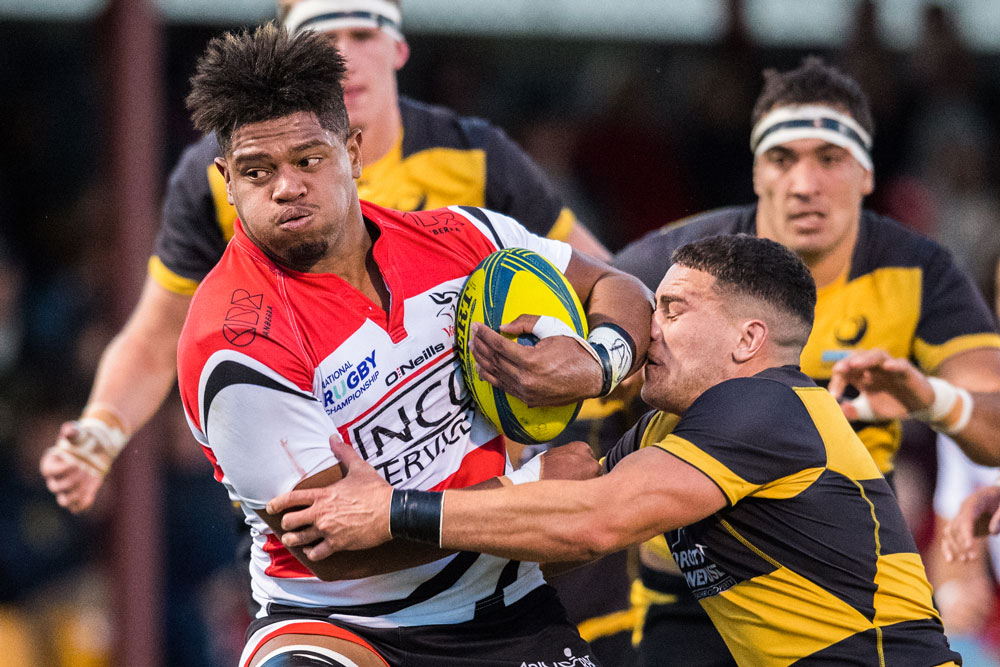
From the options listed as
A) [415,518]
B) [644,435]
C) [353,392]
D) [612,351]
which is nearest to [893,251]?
[644,435]

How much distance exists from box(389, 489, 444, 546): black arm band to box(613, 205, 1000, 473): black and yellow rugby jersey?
182 centimetres

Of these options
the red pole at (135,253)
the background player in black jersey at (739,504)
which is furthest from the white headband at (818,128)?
the red pole at (135,253)

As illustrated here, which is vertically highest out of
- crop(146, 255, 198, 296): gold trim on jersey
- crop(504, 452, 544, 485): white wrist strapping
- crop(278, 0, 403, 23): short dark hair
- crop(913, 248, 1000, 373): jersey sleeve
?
crop(278, 0, 403, 23): short dark hair

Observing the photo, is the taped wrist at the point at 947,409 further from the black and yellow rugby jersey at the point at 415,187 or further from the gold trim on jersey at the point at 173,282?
the gold trim on jersey at the point at 173,282

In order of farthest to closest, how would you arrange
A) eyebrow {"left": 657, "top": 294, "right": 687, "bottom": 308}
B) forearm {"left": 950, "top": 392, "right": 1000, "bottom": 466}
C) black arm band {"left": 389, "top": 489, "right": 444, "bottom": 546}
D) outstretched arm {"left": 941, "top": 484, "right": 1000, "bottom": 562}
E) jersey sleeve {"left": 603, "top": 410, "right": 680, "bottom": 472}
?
forearm {"left": 950, "top": 392, "right": 1000, "bottom": 466} < outstretched arm {"left": 941, "top": 484, "right": 1000, "bottom": 562} < jersey sleeve {"left": 603, "top": 410, "right": 680, "bottom": 472} < eyebrow {"left": 657, "top": 294, "right": 687, "bottom": 308} < black arm band {"left": 389, "top": 489, "right": 444, "bottom": 546}

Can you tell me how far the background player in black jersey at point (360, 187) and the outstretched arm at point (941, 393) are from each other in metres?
1.28

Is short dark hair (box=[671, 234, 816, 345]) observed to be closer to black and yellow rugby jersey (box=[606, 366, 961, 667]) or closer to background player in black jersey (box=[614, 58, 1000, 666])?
black and yellow rugby jersey (box=[606, 366, 961, 667])

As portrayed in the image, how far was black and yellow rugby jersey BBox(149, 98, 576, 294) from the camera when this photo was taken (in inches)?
183

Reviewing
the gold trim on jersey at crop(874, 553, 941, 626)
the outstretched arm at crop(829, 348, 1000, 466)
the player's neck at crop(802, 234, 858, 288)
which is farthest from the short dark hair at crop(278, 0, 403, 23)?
the gold trim on jersey at crop(874, 553, 941, 626)

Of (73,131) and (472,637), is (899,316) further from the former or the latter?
(73,131)

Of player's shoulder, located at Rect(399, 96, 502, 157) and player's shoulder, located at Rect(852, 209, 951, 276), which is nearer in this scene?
player's shoulder, located at Rect(852, 209, 951, 276)

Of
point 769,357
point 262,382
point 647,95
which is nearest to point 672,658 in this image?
point 769,357

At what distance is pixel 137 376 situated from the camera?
14.9 feet

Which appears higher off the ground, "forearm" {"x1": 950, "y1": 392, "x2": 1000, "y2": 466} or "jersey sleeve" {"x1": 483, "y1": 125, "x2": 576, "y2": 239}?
"jersey sleeve" {"x1": 483, "y1": 125, "x2": 576, "y2": 239}
